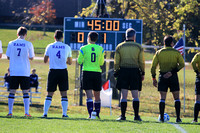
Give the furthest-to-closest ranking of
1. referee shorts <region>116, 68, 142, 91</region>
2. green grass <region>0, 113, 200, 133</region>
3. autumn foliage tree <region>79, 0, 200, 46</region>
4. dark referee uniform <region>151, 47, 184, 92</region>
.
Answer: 1. autumn foliage tree <region>79, 0, 200, 46</region>
2. dark referee uniform <region>151, 47, 184, 92</region>
3. referee shorts <region>116, 68, 142, 91</region>
4. green grass <region>0, 113, 200, 133</region>

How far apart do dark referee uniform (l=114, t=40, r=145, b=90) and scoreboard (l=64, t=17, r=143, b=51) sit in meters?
7.49

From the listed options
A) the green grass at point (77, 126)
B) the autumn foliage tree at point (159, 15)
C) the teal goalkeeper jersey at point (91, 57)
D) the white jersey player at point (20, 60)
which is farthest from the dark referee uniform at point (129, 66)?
the autumn foliage tree at point (159, 15)

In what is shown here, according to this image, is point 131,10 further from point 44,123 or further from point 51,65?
point 44,123

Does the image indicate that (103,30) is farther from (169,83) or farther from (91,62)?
(169,83)

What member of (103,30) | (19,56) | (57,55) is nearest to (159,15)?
(103,30)

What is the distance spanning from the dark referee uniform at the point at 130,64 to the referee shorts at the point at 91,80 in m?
0.54

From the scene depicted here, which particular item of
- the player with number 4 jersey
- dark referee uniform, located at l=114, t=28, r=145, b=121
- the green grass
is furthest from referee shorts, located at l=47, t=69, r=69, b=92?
dark referee uniform, located at l=114, t=28, r=145, b=121

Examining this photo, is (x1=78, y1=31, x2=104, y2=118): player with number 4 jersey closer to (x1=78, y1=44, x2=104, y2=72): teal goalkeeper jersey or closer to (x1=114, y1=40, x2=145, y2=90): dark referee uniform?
(x1=78, y1=44, x2=104, y2=72): teal goalkeeper jersey

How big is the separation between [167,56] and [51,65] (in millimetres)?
2599

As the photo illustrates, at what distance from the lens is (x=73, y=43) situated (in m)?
16.8

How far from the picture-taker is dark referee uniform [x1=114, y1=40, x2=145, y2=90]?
357 inches

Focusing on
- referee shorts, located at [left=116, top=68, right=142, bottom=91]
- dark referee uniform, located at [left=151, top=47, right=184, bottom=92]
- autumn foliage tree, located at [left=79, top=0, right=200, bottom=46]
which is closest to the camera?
referee shorts, located at [left=116, top=68, right=142, bottom=91]

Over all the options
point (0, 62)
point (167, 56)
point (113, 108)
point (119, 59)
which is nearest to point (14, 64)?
point (119, 59)

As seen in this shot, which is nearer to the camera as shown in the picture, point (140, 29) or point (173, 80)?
point (173, 80)
